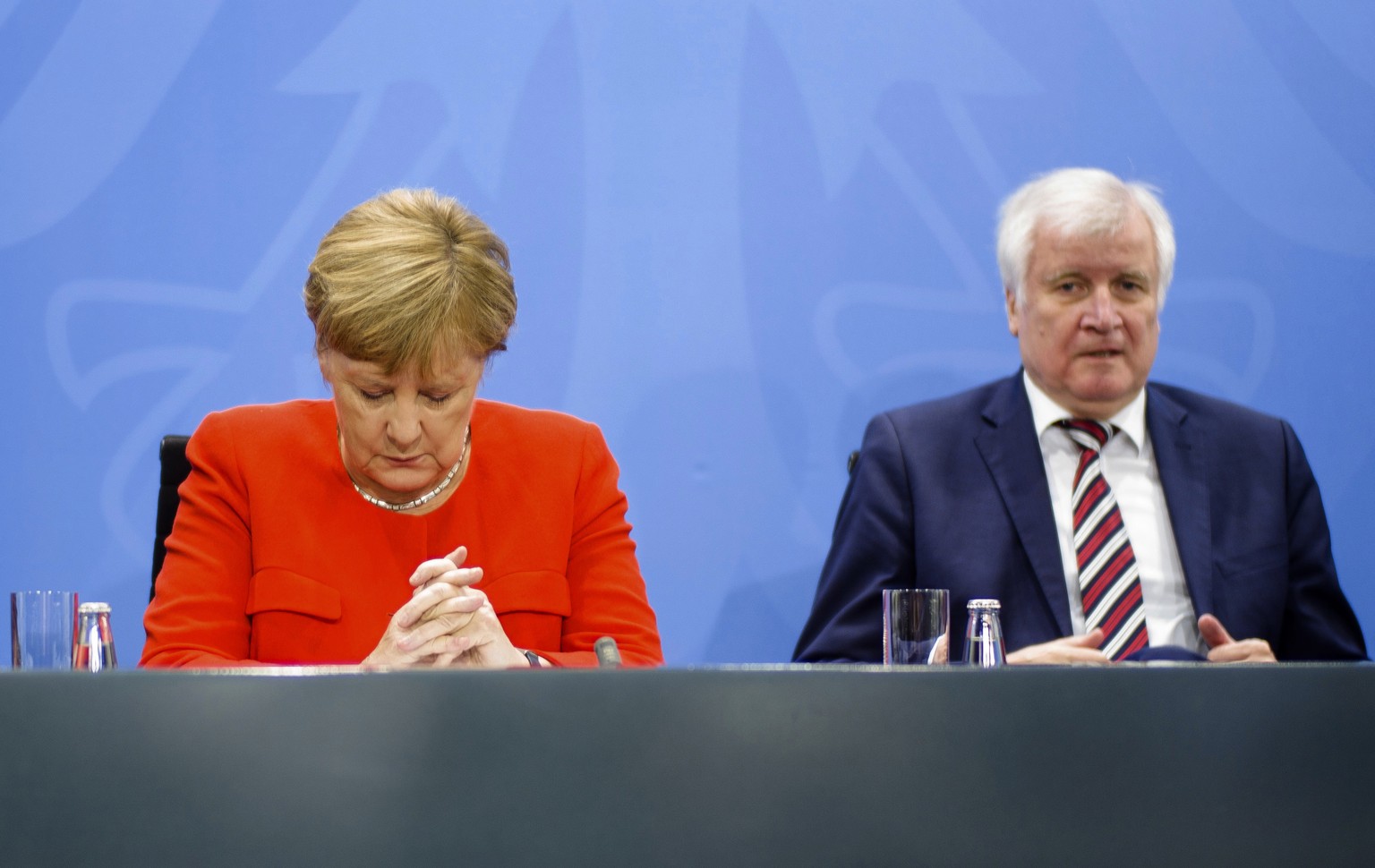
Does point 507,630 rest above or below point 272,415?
below

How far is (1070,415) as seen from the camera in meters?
2.31

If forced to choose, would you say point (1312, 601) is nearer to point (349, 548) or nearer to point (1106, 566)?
point (1106, 566)

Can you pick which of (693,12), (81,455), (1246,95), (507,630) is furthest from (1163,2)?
(81,455)

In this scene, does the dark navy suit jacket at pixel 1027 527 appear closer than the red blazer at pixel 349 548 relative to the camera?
No

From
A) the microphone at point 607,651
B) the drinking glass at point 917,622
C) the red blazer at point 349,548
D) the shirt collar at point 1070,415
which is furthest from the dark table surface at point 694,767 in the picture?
the shirt collar at point 1070,415

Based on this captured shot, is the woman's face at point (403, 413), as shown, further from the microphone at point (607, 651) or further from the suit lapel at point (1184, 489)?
the suit lapel at point (1184, 489)

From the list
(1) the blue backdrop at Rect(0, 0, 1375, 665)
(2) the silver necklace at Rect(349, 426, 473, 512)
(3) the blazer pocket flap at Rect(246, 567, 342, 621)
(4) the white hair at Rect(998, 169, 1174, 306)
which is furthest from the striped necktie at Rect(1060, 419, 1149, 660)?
(3) the blazer pocket flap at Rect(246, 567, 342, 621)

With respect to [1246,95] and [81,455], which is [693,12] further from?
[81,455]

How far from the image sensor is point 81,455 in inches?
102

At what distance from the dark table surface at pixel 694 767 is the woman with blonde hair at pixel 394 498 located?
817mm

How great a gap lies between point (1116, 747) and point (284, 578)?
1268mm

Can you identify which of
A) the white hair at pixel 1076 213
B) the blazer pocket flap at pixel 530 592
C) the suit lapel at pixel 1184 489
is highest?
the white hair at pixel 1076 213

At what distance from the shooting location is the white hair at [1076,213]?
2.32 meters

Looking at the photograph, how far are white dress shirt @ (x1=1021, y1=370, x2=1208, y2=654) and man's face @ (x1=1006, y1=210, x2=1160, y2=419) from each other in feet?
0.14
